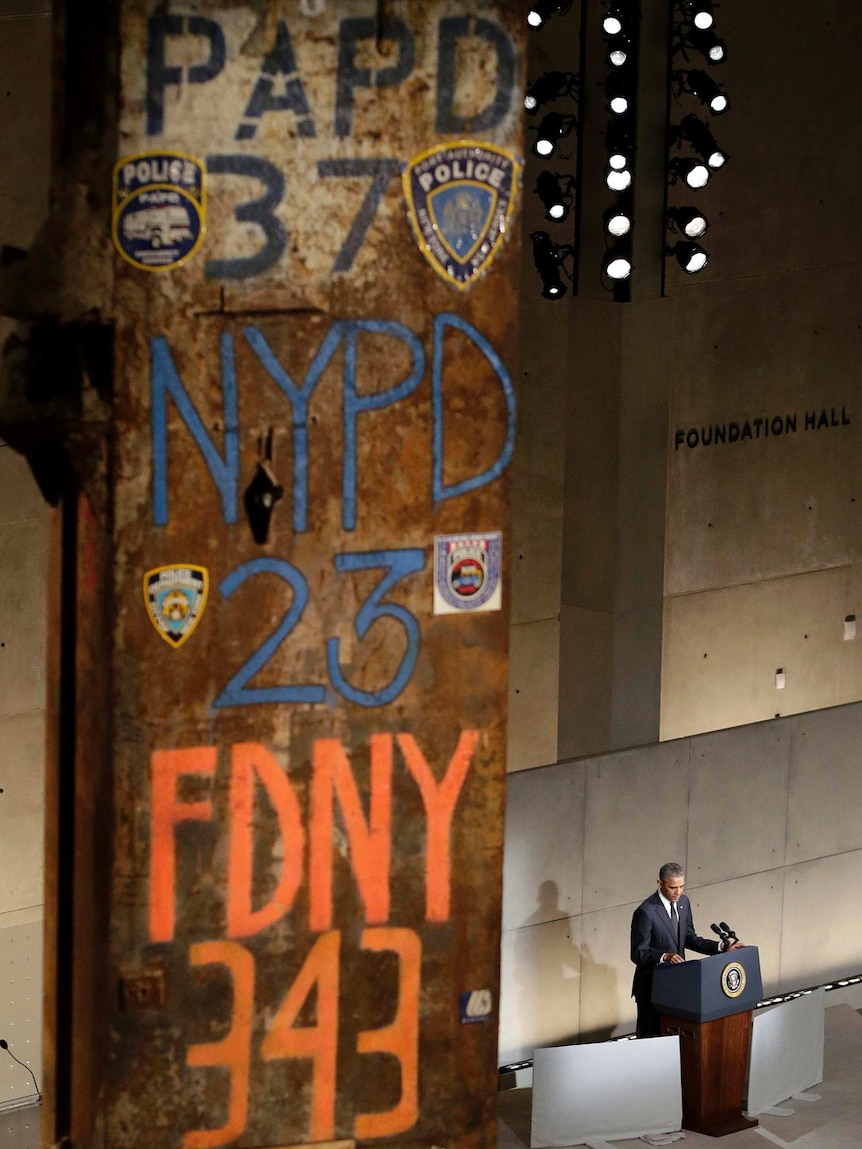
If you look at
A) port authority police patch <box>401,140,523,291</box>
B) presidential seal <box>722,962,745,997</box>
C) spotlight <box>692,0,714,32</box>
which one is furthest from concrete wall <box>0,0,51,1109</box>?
port authority police patch <box>401,140,523,291</box>

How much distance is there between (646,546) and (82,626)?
738cm

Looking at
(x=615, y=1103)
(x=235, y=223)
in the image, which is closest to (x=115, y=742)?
(x=235, y=223)

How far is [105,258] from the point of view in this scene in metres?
4.49

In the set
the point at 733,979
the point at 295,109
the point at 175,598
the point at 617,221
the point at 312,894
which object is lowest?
the point at 733,979

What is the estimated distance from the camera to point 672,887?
34.8ft

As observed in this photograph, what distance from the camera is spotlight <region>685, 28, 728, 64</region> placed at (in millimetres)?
10984

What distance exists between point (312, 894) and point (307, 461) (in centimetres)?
108

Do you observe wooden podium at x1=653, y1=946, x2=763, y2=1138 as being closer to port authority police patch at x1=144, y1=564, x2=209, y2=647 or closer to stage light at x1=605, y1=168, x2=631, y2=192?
stage light at x1=605, y1=168, x2=631, y2=192

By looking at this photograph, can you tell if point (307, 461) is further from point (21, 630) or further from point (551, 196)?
point (551, 196)

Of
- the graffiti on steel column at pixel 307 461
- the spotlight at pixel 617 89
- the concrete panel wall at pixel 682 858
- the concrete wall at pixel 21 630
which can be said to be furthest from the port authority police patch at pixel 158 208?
the concrete panel wall at pixel 682 858

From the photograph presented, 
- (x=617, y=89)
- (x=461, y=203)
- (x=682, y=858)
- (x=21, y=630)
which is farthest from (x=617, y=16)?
(x=461, y=203)

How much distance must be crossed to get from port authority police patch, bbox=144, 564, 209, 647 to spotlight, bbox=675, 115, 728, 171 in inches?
282

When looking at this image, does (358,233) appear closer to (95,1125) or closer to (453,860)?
(453,860)

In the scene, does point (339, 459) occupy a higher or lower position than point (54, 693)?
higher
